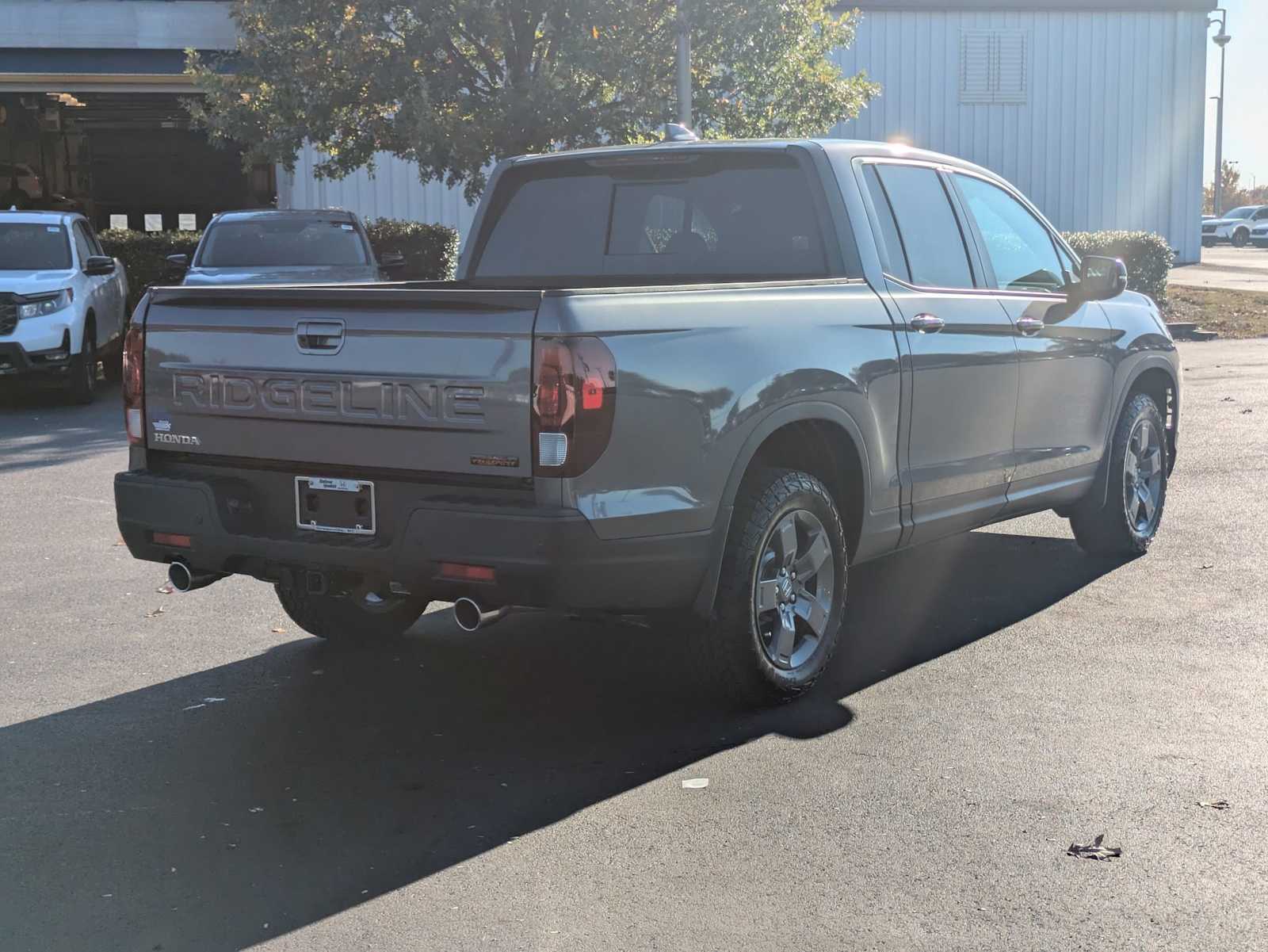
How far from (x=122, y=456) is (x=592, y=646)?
6601mm

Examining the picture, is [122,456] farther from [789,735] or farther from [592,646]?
[789,735]

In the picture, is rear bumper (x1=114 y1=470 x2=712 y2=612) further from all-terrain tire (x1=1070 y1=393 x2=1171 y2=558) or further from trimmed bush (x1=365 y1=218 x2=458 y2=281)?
trimmed bush (x1=365 y1=218 x2=458 y2=281)

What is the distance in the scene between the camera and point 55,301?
50.8ft

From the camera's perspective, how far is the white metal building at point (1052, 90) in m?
33.9

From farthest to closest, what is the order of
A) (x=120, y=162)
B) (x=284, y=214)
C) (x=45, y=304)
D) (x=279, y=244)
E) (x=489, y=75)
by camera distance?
(x=120, y=162) < (x=489, y=75) < (x=284, y=214) < (x=279, y=244) < (x=45, y=304)

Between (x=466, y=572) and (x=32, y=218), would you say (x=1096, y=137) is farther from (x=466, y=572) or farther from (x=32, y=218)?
(x=466, y=572)

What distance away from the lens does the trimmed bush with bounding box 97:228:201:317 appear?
72.8 ft

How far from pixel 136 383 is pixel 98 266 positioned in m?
11.3

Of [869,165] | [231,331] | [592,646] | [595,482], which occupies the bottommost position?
[592,646]

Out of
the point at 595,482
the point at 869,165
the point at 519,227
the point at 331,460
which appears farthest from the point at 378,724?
the point at 869,165

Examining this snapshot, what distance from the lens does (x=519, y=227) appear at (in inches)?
273

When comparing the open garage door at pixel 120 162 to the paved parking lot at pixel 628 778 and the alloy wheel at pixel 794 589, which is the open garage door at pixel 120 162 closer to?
the paved parking lot at pixel 628 778

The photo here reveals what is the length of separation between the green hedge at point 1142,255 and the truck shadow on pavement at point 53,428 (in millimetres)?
15165

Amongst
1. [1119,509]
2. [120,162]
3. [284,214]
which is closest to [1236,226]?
[120,162]
